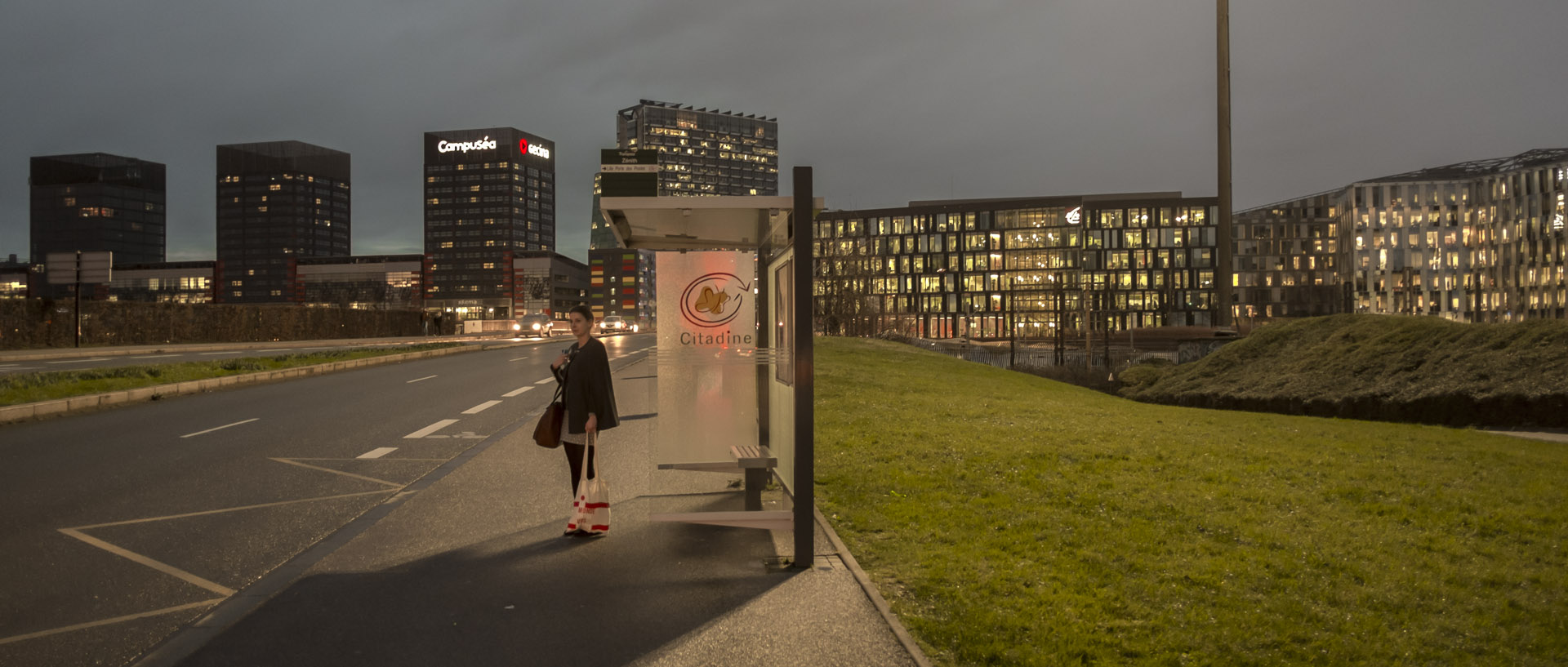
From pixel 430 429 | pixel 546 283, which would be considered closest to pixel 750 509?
pixel 430 429

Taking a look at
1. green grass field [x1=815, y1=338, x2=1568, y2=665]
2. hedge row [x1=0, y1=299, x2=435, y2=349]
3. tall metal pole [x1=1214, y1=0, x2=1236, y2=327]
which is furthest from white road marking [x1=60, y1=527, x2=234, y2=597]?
tall metal pole [x1=1214, y1=0, x2=1236, y2=327]

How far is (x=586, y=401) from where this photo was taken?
6.84 meters

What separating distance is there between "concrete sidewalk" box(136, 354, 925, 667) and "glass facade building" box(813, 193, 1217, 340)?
97472mm

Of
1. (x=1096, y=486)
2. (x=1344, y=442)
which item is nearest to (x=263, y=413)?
(x=1096, y=486)

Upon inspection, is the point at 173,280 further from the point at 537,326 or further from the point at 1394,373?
the point at 1394,373

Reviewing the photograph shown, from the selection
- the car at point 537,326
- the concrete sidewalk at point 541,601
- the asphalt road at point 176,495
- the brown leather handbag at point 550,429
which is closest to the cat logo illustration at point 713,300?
the brown leather handbag at point 550,429

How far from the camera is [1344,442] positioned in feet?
35.5

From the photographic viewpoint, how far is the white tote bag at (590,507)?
6.64 meters

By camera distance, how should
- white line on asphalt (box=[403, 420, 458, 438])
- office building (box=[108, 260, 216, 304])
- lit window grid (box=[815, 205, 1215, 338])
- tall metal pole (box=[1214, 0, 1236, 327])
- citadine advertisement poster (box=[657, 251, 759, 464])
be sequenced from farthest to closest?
office building (box=[108, 260, 216, 304])
lit window grid (box=[815, 205, 1215, 338])
tall metal pole (box=[1214, 0, 1236, 327])
white line on asphalt (box=[403, 420, 458, 438])
citadine advertisement poster (box=[657, 251, 759, 464])

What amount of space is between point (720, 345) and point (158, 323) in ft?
151

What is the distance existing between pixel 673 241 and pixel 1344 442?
8.50 meters

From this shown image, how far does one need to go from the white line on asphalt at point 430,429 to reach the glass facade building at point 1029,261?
91.0 metres

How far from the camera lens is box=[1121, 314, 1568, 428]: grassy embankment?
16141 millimetres

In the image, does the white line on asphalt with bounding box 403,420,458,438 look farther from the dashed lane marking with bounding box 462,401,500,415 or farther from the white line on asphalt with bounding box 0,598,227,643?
the white line on asphalt with bounding box 0,598,227,643
